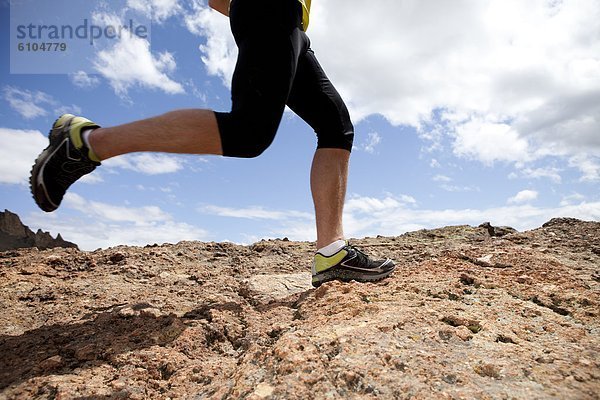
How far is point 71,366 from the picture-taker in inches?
61.9

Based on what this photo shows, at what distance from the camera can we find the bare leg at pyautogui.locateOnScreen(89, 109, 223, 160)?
1787mm

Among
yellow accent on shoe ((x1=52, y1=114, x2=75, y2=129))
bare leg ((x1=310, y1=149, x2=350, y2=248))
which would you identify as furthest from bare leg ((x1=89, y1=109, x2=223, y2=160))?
bare leg ((x1=310, y1=149, x2=350, y2=248))

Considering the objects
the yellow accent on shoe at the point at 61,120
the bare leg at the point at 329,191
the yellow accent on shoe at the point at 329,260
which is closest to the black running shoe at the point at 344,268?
the yellow accent on shoe at the point at 329,260

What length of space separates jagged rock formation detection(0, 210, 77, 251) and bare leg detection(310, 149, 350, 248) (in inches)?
719

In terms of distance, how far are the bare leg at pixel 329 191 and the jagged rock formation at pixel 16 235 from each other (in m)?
18.3

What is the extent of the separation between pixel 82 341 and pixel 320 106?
168 centimetres

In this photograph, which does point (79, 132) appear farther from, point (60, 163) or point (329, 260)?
point (329, 260)

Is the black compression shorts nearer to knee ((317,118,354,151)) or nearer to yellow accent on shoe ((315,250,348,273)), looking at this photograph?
knee ((317,118,354,151))

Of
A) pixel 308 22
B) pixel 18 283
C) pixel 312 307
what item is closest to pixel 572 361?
pixel 312 307

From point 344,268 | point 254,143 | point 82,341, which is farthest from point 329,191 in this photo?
point 82,341

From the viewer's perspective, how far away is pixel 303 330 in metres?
1.53

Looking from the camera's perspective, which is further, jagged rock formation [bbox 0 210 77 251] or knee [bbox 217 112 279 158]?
jagged rock formation [bbox 0 210 77 251]

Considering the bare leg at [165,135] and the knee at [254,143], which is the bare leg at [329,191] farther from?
the bare leg at [165,135]

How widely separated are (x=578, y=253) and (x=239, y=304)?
96.7 inches
